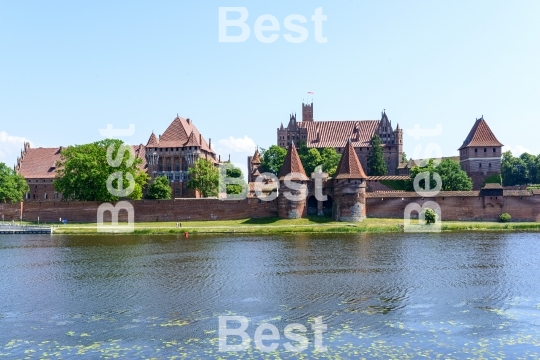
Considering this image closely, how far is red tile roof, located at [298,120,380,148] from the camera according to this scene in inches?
3263

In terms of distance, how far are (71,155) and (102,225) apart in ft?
30.3

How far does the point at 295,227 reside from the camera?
47.2 m

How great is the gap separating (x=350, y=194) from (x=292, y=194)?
5.07 m

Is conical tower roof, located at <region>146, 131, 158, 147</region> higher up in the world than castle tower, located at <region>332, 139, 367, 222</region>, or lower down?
higher up

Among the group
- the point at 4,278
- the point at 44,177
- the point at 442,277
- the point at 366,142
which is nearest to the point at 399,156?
the point at 366,142

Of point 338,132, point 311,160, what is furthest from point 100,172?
point 338,132

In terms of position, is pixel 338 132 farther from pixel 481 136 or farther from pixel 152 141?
pixel 152 141

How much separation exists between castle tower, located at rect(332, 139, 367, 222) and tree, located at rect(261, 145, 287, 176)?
88.4ft

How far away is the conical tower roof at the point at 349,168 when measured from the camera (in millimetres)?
50206

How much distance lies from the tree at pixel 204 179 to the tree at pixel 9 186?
58.4ft

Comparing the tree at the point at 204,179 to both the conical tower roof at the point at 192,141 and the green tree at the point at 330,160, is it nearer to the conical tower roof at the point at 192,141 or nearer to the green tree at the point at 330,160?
the conical tower roof at the point at 192,141

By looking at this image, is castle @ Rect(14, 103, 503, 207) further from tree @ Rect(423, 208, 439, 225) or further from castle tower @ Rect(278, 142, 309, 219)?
tree @ Rect(423, 208, 439, 225)

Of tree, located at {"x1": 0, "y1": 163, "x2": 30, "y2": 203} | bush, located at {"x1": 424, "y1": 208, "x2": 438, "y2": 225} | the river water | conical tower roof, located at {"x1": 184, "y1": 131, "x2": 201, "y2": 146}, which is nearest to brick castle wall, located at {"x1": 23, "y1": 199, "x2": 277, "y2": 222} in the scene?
tree, located at {"x1": 0, "y1": 163, "x2": 30, "y2": 203}

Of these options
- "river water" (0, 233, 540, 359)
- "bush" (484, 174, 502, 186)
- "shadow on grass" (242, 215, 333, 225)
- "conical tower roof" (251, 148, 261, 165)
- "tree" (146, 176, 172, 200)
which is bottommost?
"river water" (0, 233, 540, 359)
